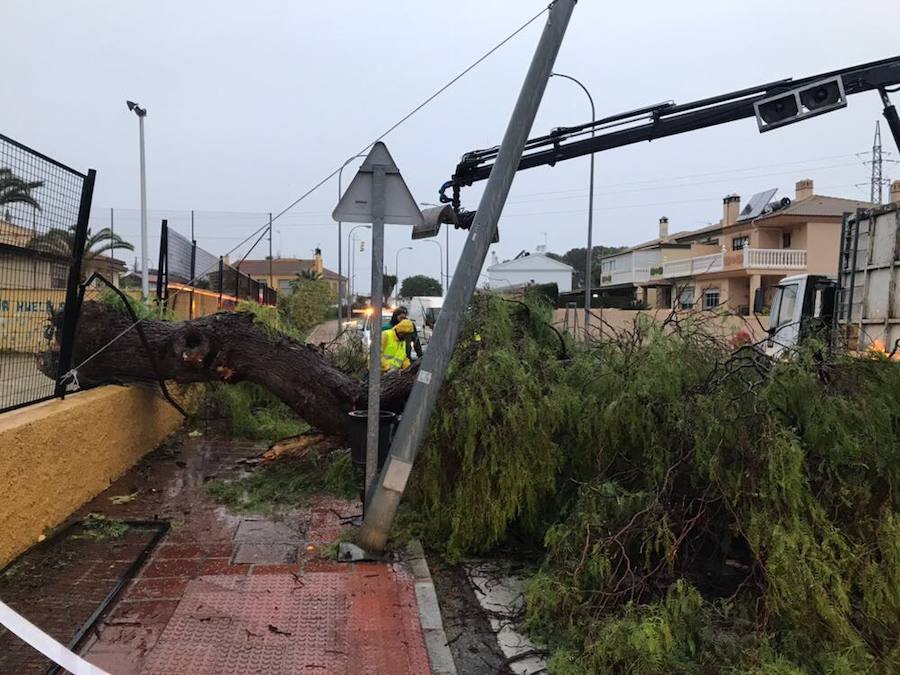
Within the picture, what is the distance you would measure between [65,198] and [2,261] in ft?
2.78

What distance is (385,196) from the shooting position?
4727 mm

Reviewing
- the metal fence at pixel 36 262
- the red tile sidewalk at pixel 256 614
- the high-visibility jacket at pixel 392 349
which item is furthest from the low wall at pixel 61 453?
the high-visibility jacket at pixel 392 349

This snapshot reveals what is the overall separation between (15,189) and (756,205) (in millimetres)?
40454

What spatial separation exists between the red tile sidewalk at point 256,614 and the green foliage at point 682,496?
0.77 meters

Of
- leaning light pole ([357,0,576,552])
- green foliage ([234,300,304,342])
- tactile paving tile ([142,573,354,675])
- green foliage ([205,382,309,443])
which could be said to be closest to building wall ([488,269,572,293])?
green foliage ([205,382,309,443])

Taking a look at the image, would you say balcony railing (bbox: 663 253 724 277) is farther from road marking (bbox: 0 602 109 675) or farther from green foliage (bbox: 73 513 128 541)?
road marking (bbox: 0 602 109 675)

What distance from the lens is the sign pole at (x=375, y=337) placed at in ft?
15.4

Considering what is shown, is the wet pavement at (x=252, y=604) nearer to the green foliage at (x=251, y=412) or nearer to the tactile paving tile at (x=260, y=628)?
the tactile paving tile at (x=260, y=628)

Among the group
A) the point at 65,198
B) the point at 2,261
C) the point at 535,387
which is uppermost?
the point at 65,198

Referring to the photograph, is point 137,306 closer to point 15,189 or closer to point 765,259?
point 15,189

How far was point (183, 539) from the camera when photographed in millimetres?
4789

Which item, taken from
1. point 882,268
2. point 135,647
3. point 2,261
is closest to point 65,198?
point 2,261

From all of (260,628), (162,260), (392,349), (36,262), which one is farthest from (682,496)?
(162,260)

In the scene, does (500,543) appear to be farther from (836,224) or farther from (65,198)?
(836,224)
